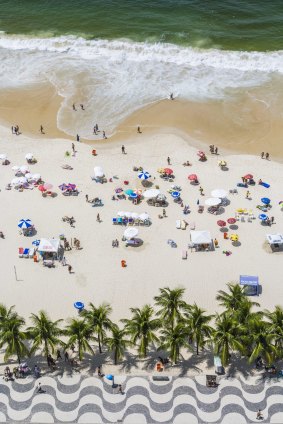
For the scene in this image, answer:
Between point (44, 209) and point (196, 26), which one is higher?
point (196, 26)

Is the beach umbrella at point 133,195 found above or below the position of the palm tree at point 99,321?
above

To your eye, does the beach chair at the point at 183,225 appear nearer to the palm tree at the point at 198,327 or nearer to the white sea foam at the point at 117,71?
the palm tree at the point at 198,327

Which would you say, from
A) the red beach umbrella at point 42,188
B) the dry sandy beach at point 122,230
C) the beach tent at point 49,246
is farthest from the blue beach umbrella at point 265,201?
the red beach umbrella at point 42,188

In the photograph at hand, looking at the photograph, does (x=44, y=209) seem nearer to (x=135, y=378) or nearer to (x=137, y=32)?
(x=135, y=378)

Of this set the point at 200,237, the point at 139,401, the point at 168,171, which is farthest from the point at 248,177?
the point at 139,401

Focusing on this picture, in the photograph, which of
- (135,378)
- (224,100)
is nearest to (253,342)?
(135,378)

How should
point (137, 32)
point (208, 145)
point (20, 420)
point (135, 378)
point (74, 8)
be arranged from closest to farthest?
1. point (20, 420)
2. point (135, 378)
3. point (208, 145)
4. point (137, 32)
5. point (74, 8)
